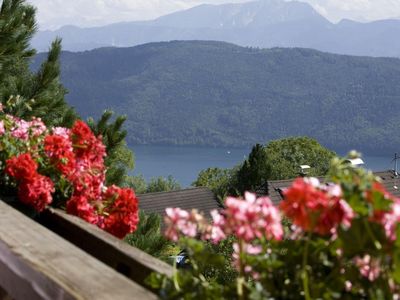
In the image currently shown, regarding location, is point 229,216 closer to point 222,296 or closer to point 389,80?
point 222,296

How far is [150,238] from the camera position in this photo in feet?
16.4

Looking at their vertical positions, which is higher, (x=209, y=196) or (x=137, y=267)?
(x=137, y=267)

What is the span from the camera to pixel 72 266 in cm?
124

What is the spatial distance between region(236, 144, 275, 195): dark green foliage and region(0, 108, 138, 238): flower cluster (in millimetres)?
35311

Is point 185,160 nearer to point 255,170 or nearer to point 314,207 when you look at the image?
point 255,170

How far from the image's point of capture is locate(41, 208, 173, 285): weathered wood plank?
1.35 meters

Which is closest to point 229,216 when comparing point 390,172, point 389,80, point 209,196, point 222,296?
point 222,296

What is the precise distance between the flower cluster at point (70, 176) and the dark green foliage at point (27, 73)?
2.68m

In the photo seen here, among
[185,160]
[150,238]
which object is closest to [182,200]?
[150,238]

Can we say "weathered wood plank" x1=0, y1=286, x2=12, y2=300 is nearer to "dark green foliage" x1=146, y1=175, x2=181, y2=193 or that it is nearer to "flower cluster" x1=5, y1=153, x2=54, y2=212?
"flower cluster" x1=5, y1=153, x2=54, y2=212

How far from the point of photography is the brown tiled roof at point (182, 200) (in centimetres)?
3375

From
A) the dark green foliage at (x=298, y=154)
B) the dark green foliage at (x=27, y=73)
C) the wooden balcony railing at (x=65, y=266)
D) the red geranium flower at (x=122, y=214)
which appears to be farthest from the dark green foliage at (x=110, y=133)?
the dark green foliage at (x=298, y=154)

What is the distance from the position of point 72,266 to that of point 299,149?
5188 centimetres

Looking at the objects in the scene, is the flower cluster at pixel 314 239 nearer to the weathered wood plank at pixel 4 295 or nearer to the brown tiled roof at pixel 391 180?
the weathered wood plank at pixel 4 295
